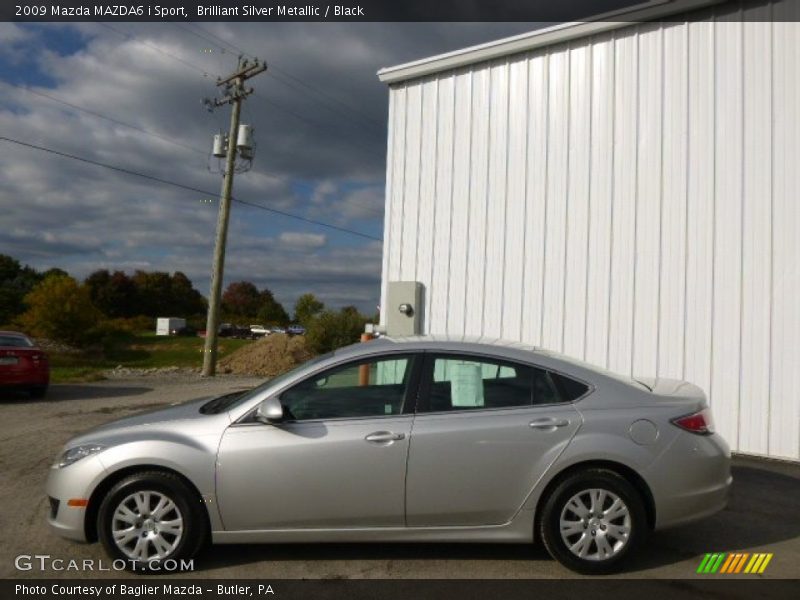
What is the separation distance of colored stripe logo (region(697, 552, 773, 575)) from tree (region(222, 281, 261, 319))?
9134cm

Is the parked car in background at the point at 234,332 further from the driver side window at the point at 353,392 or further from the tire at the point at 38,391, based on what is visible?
the driver side window at the point at 353,392

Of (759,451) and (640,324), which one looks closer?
(759,451)

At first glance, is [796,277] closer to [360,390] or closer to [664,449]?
[664,449]

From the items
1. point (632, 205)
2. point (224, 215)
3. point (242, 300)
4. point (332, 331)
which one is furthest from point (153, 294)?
point (632, 205)

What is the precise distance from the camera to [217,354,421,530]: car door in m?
4.54

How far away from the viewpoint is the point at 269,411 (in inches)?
178

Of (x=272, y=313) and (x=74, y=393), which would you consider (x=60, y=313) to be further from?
(x=272, y=313)

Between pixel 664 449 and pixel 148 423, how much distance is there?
3369 millimetres

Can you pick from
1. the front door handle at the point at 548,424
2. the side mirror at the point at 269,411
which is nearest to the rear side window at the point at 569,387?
the front door handle at the point at 548,424

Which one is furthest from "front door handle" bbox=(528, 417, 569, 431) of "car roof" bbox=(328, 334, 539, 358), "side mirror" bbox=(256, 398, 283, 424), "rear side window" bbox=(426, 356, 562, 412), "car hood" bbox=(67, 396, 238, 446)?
"car hood" bbox=(67, 396, 238, 446)

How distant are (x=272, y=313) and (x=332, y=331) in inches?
2472

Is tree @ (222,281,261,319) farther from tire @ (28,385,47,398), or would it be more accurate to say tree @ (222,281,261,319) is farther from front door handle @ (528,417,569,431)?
front door handle @ (528,417,569,431)

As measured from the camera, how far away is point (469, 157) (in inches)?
413
